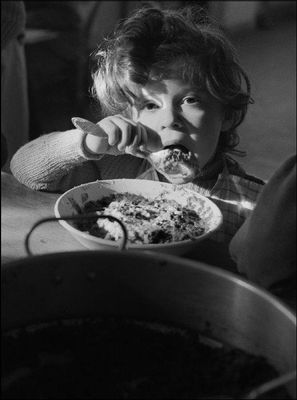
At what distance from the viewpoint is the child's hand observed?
1.14m

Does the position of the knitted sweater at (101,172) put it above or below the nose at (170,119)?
below

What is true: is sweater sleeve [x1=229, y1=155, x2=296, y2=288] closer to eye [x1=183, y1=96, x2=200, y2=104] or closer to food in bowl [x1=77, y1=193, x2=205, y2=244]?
food in bowl [x1=77, y1=193, x2=205, y2=244]

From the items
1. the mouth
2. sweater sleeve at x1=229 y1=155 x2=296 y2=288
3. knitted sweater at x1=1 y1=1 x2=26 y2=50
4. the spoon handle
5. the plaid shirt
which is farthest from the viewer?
knitted sweater at x1=1 y1=1 x2=26 y2=50

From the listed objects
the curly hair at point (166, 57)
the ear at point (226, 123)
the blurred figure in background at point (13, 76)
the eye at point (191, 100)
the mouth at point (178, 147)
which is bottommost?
the blurred figure in background at point (13, 76)

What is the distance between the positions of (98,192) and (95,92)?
49 cm

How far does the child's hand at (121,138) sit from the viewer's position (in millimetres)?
1145

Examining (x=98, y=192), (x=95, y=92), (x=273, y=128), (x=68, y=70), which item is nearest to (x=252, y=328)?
(x=98, y=192)

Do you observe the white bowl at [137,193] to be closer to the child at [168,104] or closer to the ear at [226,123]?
the child at [168,104]

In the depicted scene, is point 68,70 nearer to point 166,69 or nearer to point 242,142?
point 242,142

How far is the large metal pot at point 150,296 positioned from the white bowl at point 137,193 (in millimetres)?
162

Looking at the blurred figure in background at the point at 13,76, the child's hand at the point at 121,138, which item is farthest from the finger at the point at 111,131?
the blurred figure in background at the point at 13,76

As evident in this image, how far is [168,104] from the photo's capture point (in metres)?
1.30

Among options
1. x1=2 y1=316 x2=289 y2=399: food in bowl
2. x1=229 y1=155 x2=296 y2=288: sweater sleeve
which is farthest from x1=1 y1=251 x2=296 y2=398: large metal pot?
x1=229 y1=155 x2=296 y2=288: sweater sleeve

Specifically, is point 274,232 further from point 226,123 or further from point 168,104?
point 226,123
